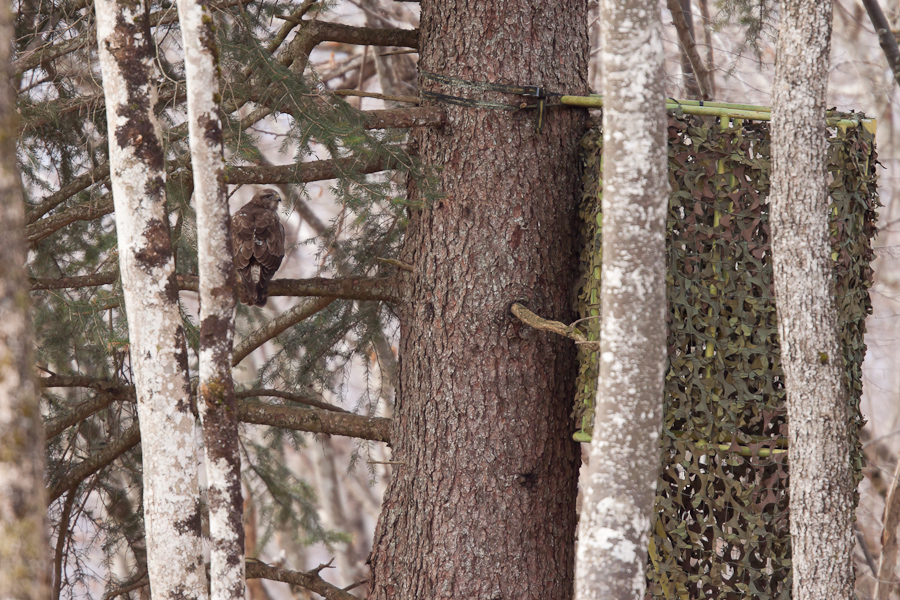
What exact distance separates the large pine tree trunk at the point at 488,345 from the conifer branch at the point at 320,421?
8.1 inches

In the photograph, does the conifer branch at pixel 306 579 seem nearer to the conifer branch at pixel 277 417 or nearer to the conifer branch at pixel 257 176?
the conifer branch at pixel 277 417

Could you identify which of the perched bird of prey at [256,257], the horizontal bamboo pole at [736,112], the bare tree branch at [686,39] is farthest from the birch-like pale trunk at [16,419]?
the bare tree branch at [686,39]

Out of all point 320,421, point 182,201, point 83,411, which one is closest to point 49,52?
point 182,201

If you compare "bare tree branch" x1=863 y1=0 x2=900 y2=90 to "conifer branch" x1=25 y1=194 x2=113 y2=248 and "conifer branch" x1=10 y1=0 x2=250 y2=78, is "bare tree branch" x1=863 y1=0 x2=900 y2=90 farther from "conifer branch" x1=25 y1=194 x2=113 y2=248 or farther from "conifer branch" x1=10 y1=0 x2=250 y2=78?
"conifer branch" x1=25 y1=194 x2=113 y2=248

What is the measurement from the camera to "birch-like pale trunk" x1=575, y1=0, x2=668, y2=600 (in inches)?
95.0

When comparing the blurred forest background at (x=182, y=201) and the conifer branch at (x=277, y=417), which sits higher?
the blurred forest background at (x=182, y=201)

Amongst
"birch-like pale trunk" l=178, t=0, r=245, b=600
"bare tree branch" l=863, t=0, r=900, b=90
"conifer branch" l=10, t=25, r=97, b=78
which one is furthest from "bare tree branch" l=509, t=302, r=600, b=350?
"bare tree branch" l=863, t=0, r=900, b=90

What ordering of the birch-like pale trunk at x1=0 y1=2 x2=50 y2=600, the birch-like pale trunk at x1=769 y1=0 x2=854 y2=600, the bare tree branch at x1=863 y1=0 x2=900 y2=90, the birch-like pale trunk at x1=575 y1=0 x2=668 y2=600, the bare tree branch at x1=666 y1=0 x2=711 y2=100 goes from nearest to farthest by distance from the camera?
the birch-like pale trunk at x1=0 y1=2 x2=50 y2=600 < the birch-like pale trunk at x1=575 y1=0 x2=668 y2=600 < the birch-like pale trunk at x1=769 y1=0 x2=854 y2=600 < the bare tree branch at x1=863 y1=0 x2=900 y2=90 < the bare tree branch at x1=666 y1=0 x2=711 y2=100

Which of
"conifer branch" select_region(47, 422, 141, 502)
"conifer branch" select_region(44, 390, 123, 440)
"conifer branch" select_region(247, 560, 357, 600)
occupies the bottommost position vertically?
"conifer branch" select_region(247, 560, 357, 600)

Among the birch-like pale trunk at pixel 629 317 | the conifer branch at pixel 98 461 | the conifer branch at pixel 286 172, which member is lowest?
the conifer branch at pixel 98 461

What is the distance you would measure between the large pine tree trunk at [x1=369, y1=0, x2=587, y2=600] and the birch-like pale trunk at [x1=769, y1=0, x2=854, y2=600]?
1.19 m

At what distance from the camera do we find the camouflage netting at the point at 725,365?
3562 millimetres

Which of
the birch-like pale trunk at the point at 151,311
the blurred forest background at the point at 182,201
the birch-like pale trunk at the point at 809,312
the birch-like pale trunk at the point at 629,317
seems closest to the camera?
the birch-like pale trunk at the point at 629,317

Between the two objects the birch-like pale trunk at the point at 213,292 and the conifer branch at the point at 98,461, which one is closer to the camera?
the birch-like pale trunk at the point at 213,292
